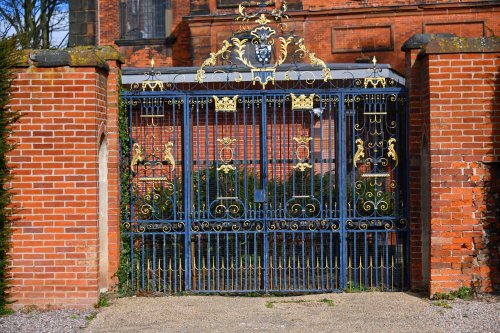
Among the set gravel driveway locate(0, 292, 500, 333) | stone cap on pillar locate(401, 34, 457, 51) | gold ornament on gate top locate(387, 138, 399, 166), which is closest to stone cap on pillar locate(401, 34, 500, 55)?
stone cap on pillar locate(401, 34, 457, 51)

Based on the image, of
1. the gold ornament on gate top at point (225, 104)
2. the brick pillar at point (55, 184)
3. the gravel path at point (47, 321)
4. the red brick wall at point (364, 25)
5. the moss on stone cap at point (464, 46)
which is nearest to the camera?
the gravel path at point (47, 321)

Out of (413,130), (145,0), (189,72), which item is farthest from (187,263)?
(145,0)

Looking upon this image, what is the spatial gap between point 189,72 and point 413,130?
4396mm

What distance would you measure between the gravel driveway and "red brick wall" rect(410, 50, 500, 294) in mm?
499

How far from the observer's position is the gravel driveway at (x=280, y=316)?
777 cm

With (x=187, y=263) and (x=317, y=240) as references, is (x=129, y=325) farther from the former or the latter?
(x=317, y=240)

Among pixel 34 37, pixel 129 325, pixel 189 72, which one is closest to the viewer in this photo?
pixel 129 325

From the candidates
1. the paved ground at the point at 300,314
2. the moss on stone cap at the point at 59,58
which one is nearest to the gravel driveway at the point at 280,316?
the paved ground at the point at 300,314

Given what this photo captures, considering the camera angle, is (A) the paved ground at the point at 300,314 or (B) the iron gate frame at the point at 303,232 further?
(B) the iron gate frame at the point at 303,232

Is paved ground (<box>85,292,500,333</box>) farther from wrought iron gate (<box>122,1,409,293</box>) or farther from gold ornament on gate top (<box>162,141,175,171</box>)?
gold ornament on gate top (<box>162,141,175,171</box>)

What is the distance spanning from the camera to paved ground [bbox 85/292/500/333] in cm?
777

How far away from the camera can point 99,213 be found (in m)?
9.31

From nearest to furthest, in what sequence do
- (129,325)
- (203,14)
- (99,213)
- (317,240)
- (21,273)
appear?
1. (129,325)
2. (21,273)
3. (99,213)
4. (317,240)
5. (203,14)

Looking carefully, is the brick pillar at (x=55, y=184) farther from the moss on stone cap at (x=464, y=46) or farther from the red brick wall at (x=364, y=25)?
the red brick wall at (x=364, y=25)
